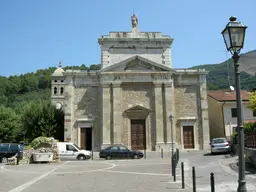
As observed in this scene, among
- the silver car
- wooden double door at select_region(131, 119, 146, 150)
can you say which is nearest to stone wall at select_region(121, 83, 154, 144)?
wooden double door at select_region(131, 119, 146, 150)

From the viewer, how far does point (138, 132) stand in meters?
33.2

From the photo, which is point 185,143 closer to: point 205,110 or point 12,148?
point 205,110

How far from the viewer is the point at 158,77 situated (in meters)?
33.4

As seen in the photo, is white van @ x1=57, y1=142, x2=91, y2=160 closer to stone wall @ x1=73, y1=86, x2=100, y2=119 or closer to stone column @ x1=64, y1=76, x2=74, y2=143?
stone column @ x1=64, y1=76, x2=74, y2=143

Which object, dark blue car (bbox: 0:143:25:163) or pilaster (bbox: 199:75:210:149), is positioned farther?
pilaster (bbox: 199:75:210:149)

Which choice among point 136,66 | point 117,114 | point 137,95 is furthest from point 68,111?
point 136,66

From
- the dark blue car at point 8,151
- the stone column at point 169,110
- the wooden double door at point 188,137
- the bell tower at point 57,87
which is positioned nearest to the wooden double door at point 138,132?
the stone column at point 169,110

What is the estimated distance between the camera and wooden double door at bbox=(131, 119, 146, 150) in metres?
33.0

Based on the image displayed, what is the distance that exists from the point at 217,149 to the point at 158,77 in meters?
11.5

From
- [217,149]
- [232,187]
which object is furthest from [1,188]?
[217,149]

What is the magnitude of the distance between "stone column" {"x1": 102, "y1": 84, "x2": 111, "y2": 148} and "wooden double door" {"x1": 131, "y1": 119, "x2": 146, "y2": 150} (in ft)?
9.48

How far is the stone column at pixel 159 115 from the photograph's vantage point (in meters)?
32.2

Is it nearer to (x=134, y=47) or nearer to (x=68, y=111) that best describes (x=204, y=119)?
(x=134, y=47)

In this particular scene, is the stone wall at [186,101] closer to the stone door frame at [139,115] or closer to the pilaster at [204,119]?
the pilaster at [204,119]
